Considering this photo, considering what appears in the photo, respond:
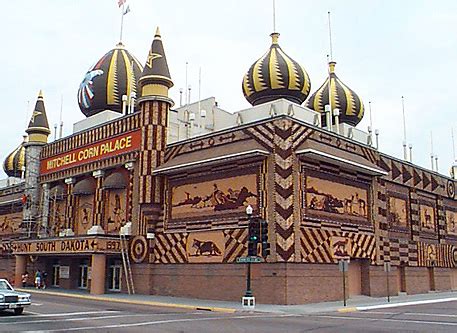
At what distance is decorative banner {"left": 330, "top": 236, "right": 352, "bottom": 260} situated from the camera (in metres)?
30.9

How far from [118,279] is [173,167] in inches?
379

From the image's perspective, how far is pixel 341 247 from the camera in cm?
3158

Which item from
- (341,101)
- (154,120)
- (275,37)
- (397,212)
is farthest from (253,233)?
(341,101)

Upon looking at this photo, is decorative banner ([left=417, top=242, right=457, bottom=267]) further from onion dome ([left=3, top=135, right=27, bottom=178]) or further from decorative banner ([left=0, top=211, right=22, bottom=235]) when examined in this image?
onion dome ([left=3, top=135, right=27, bottom=178])

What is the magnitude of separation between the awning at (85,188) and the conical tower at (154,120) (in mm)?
6488

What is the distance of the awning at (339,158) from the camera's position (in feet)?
96.0

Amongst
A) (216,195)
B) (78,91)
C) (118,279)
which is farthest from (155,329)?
(78,91)

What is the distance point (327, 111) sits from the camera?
38156mm

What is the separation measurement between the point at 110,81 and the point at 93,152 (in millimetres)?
6176

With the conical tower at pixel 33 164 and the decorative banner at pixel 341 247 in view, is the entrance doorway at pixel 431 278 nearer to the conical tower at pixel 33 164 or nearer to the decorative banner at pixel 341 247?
the decorative banner at pixel 341 247

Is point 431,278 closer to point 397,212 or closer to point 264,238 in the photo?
point 397,212

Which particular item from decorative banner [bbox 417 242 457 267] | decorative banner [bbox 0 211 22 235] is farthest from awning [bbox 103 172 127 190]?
decorative banner [bbox 417 242 457 267]

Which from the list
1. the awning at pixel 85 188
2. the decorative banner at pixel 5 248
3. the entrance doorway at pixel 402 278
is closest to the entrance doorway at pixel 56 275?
the awning at pixel 85 188

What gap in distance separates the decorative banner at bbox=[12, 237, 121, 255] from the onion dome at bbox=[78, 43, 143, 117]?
38.2 feet
